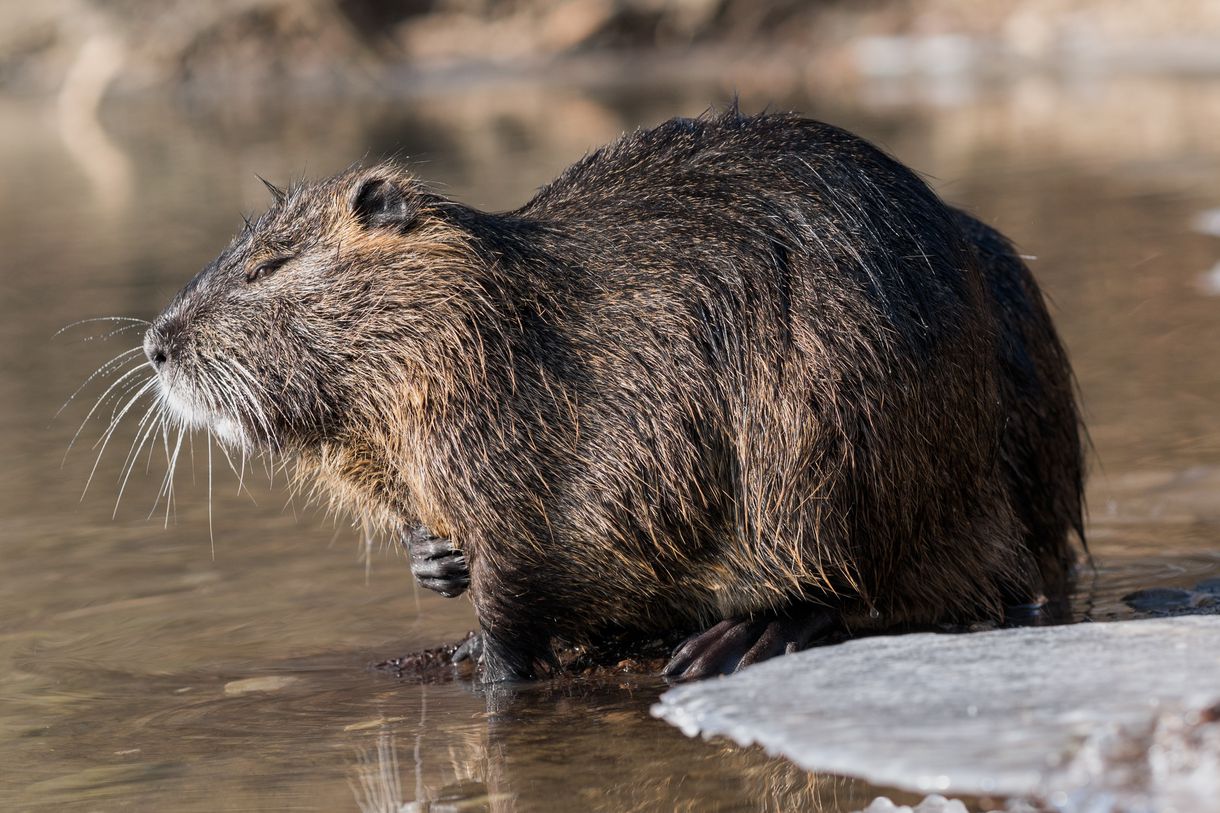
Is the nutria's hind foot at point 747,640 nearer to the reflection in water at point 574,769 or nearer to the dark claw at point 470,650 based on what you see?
the reflection in water at point 574,769

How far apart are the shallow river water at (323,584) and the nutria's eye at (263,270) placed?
76cm

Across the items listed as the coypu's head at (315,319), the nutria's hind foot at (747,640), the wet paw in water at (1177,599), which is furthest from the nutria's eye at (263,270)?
the wet paw in water at (1177,599)

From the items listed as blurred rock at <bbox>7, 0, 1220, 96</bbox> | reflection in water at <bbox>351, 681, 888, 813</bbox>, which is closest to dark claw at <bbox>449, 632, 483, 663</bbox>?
reflection in water at <bbox>351, 681, 888, 813</bbox>

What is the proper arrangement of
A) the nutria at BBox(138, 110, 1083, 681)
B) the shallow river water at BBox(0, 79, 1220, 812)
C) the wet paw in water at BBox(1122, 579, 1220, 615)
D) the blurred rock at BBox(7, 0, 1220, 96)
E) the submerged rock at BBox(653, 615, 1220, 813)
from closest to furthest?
1. the submerged rock at BBox(653, 615, 1220, 813)
2. the shallow river water at BBox(0, 79, 1220, 812)
3. the nutria at BBox(138, 110, 1083, 681)
4. the wet paw in water at BBox(1122, 579, 1220, 615)
5. the blurred rock at BBox(7, 0, 1220, 96)

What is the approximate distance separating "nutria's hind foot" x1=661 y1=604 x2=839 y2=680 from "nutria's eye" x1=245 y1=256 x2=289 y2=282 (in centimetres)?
110

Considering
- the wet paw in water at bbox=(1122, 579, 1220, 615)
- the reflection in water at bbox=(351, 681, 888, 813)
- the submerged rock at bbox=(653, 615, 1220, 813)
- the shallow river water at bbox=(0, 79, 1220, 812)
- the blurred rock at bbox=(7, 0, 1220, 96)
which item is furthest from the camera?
the blurred rock at bbox=(7, 0, 1220, 96)

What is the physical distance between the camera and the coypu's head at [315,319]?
331 centimetres

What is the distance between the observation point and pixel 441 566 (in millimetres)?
3256

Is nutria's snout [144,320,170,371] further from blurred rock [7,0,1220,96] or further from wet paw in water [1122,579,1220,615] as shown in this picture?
blurred rock [7,0,1220,96]

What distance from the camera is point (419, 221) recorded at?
3.39 metres

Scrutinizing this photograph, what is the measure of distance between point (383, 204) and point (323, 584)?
1004mm

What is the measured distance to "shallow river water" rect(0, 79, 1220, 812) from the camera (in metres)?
2.75

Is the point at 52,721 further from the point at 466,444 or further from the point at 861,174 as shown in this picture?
the point at 861,174

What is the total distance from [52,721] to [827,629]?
1455 mm
